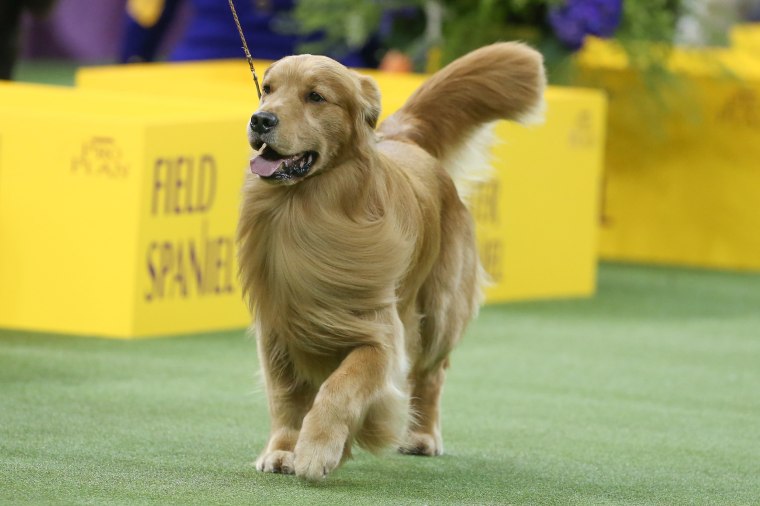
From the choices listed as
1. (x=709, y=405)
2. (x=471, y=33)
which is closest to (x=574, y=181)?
(x=471, y=33)

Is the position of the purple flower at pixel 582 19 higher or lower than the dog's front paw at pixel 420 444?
higher

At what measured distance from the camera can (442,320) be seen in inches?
193

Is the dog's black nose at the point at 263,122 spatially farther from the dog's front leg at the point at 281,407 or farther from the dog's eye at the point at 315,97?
the dog's front leg at the point at 281,407

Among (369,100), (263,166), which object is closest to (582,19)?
(369,100)

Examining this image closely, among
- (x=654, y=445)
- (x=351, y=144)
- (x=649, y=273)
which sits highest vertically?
(x=351, y=144)

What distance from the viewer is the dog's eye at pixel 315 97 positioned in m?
4.12

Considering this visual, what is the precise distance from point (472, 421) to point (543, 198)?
11.7ft

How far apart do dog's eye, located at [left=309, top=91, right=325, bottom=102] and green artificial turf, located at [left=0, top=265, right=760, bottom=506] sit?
103 centimetres

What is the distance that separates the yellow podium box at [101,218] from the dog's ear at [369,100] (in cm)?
256

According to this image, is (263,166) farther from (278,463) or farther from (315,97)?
(278,463)

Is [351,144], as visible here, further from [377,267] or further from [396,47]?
[396,47]

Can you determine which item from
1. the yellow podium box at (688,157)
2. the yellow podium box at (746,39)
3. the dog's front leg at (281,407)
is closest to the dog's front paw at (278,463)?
the dog's front leg at (281,407)

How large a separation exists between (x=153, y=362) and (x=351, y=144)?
2.40 m

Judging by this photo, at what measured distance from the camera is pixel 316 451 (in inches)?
159
